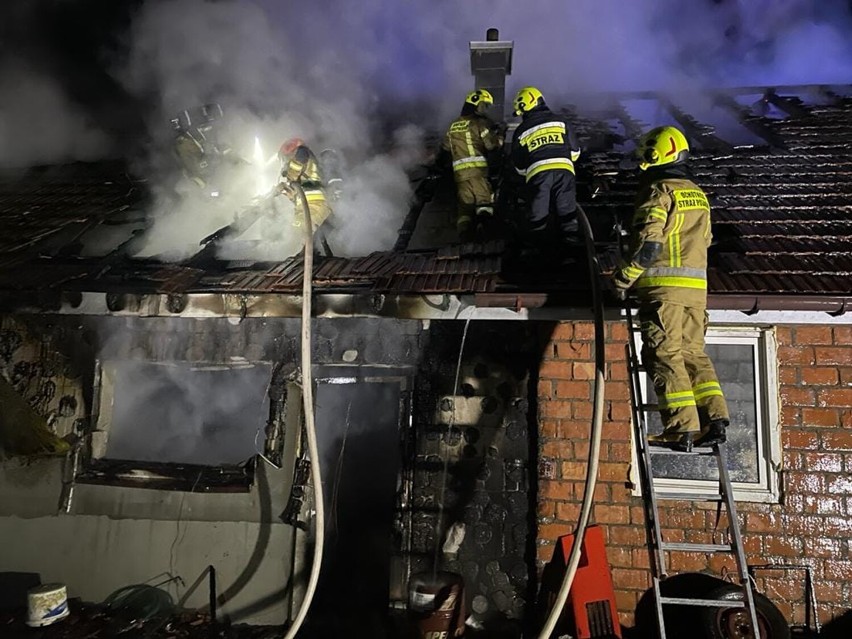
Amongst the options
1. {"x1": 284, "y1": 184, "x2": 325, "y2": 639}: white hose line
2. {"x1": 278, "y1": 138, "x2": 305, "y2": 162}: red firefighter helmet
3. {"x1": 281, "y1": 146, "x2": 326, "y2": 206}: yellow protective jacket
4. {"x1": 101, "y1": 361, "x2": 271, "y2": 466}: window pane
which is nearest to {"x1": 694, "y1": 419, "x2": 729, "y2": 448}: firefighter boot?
{"x1": 284, "y1": 184, "x2": 325, "y2": 639}: white hose line

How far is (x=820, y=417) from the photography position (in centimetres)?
436

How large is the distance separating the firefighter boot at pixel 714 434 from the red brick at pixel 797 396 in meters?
1.32

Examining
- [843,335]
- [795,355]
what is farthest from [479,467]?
[843,335]

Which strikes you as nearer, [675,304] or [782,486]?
[675,304]

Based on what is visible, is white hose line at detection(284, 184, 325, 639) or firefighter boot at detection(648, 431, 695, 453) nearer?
white hose line at detection(284, 184, 325, 639)

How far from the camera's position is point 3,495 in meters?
5.75

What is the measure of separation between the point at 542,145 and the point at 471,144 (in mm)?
957

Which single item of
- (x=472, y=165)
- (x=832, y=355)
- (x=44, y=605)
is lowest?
(x=44, y=605)

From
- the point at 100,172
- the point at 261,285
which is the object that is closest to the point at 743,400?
the point at 261,285

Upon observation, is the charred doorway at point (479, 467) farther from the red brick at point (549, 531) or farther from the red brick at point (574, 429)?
the red brick at point (574, 429)

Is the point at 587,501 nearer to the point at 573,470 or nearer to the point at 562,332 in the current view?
the point at 573,470

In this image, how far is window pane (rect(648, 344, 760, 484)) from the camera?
448cm

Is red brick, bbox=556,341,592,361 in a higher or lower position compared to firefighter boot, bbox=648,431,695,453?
higher

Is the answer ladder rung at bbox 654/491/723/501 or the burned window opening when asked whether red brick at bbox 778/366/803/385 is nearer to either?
ladder rung at bbox 654/491/723/501
